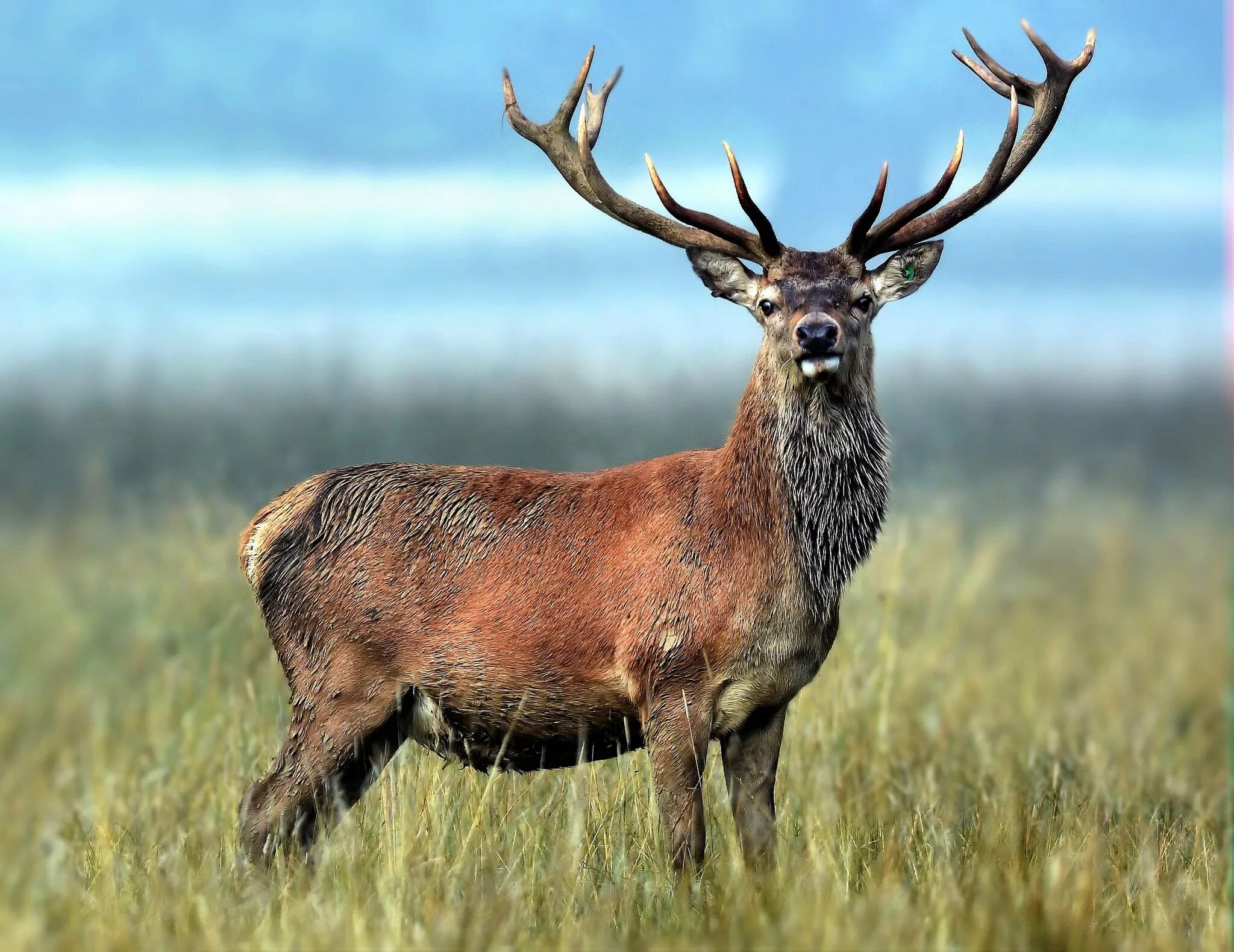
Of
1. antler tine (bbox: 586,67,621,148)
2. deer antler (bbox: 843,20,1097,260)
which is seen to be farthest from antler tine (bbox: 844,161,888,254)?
antler tine (bbox: 586,67,621,148)

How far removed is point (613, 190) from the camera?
6.06m

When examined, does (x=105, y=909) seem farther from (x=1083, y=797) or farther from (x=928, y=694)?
(x=928, y=694)

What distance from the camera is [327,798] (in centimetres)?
567

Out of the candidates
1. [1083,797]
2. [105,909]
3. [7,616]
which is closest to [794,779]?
[1083,797]

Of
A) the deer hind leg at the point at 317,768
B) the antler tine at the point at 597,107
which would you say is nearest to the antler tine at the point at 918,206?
the antler tine at the point at 597,107

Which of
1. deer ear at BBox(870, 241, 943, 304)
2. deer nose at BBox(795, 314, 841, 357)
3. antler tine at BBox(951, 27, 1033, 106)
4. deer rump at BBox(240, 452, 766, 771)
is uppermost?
antler tine at BBox(951, 27, 1033, 106)

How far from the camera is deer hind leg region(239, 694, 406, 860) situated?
18.3 feet

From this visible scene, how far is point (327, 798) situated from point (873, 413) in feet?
7.87

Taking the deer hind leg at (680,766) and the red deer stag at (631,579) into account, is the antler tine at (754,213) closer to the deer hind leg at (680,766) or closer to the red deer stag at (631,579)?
the red deer stag at (631,579)

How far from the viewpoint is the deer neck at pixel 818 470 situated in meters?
5.41

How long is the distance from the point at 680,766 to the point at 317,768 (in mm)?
1365

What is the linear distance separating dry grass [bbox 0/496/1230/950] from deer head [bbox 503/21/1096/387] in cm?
155

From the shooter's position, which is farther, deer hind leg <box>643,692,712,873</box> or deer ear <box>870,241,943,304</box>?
deer ear <box>870,241,943,304</box>

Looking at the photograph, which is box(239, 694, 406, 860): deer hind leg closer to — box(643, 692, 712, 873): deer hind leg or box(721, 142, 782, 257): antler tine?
box(643, 692, 712, 873): deer hind leg
